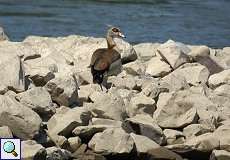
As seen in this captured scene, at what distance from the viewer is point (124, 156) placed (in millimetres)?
10148

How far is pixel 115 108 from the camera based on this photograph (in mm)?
10914

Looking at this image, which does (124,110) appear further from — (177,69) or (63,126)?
(177,69)

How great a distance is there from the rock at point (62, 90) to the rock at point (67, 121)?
520mm

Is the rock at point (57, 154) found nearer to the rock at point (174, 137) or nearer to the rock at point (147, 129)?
the rock at point (147, 129)

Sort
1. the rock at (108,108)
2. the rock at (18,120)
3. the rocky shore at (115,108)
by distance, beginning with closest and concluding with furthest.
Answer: the rock at (18,120) → the rocky shore at (115,108) → the rock at (108,108)

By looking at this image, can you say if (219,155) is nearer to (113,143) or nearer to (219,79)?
(113,143)

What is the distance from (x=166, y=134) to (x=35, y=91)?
1714mm

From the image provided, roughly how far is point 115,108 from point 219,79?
234 centimetres

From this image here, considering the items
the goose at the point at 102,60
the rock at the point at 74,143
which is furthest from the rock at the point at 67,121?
the goose at the point at 102,60

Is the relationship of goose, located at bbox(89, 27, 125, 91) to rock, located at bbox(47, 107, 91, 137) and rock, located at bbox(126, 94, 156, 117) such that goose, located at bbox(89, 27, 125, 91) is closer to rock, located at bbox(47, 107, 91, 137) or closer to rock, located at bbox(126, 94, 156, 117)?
rock, located at bbox(126, 94, 156, 117)

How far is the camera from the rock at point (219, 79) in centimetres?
1262

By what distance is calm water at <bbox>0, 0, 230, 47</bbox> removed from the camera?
2048cm

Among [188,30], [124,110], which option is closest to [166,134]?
[124,110]

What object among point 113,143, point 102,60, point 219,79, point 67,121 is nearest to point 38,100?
point 67,121
